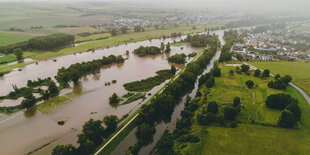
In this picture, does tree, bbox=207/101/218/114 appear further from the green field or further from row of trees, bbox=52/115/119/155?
the green field

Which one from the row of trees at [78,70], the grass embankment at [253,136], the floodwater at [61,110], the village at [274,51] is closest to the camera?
the grass embankment at [253,136]

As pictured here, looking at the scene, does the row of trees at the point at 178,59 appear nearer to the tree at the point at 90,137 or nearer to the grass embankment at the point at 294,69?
the grass embankment at the point at 294,69

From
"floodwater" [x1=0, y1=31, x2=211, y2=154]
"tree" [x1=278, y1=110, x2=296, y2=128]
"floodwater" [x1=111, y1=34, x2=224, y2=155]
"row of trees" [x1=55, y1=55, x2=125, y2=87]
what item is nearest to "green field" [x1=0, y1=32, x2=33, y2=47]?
"floodwater" [x1=0, y1=31, x2=211, y2=154]

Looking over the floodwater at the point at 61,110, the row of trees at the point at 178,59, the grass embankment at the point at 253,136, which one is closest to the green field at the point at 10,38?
the floodwater at the point at 61,110

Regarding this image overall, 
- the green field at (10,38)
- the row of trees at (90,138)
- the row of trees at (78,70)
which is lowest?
the row of trees at (90,138)

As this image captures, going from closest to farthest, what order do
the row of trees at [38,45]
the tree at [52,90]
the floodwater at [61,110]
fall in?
the floodwater at [61,110]
the tree at [52,90]
the row of trees at [38,45]

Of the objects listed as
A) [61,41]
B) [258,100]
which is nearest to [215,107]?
[258,100]

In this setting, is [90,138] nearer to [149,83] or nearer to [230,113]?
[149,83]
